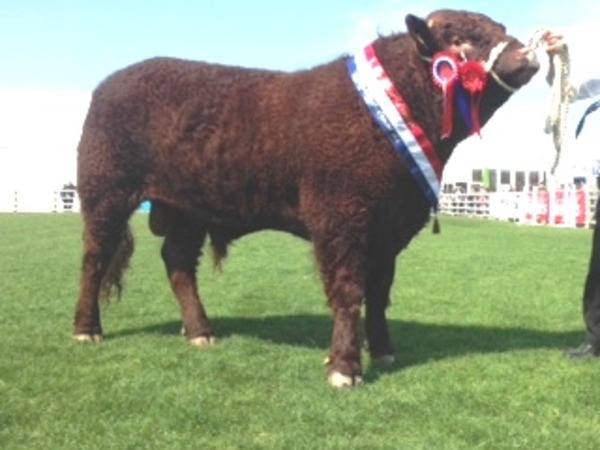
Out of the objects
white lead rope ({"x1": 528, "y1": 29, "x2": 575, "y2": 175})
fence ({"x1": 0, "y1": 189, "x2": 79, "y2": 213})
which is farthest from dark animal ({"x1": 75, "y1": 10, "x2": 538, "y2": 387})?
fence ({"x1": 0, "y1": 189, "x2": 79, "y2": 213})

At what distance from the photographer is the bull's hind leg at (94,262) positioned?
22.3 feet

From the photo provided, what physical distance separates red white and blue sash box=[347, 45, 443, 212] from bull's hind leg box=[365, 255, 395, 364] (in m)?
0.64

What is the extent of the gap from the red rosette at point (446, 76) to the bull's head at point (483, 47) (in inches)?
1.4

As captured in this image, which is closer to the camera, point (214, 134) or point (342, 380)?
point (342, 380)

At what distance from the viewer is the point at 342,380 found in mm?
5285

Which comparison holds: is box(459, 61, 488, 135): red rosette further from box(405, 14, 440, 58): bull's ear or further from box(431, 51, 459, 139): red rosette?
box(405, 14, 440, 58): bull's ear

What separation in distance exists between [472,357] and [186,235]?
2.47 metres

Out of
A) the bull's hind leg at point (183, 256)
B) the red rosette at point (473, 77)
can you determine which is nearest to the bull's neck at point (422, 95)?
the red rosette at point (473, 77)

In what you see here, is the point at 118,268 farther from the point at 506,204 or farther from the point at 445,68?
the point at 506,204

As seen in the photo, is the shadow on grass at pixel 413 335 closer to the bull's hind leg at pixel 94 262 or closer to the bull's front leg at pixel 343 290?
the bull's hind leg at pixel 94 262

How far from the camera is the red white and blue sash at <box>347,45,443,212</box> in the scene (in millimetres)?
5559

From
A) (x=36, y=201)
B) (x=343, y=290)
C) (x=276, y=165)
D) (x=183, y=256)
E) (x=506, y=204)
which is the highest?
(x=276, y=165)

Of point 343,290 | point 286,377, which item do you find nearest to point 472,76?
point 343,290

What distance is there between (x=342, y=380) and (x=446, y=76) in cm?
191
